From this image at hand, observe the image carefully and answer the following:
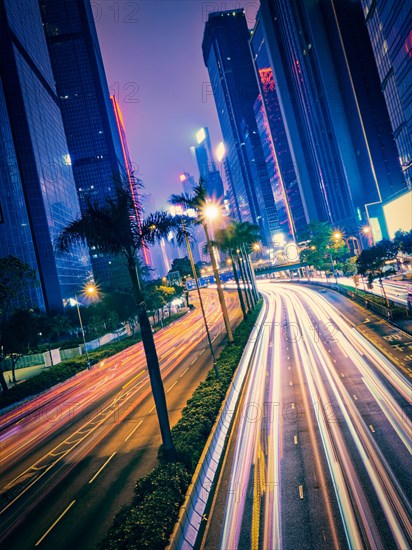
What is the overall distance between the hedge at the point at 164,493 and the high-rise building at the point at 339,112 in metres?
117

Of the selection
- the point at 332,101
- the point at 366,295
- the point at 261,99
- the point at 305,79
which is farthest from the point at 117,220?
the point at 261,99

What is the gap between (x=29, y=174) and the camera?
282ft

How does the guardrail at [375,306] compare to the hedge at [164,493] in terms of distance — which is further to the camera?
the guardrail at [375,306]

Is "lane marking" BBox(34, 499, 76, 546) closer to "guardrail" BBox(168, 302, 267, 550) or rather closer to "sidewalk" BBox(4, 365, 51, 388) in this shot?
"guardrail" BBox(168, 302, 267, 550)

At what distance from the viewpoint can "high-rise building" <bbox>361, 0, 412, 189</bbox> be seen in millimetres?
62219

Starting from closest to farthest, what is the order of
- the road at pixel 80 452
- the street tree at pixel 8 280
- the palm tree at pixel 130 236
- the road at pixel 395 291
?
the road at pixel 80 452 < the palm tree at pixel 130 236 < the street tree at pixel 8 280 < the road at pixel 395 291

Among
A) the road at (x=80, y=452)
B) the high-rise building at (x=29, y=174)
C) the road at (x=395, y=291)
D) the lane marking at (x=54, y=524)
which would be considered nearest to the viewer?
the lane marking at (x=54, y=524)

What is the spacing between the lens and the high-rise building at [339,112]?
119 m

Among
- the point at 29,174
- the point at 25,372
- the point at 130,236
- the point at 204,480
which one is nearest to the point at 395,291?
the point at 204,480

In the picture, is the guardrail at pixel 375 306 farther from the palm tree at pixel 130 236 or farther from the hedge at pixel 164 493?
the palm tree at pixel 130 236

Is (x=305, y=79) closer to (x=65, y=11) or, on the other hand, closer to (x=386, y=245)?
(x=386, y=245)

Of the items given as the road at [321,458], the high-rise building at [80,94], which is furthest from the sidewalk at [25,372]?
the high-rise building at [80,94]

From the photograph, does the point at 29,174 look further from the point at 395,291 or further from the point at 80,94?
the point at 80,94

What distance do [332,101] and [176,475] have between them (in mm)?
146171
